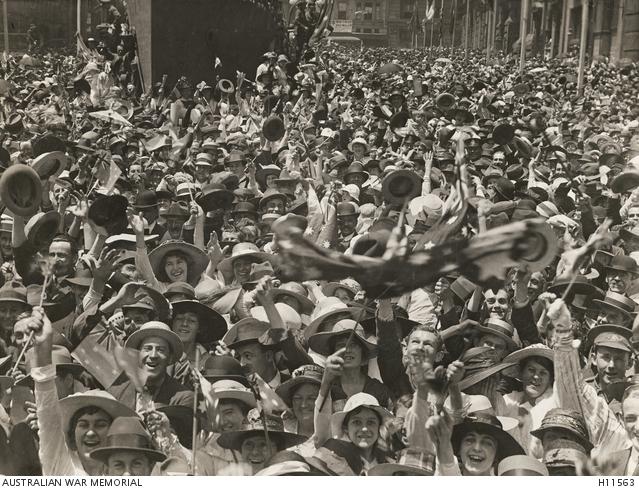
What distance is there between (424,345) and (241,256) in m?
3.27

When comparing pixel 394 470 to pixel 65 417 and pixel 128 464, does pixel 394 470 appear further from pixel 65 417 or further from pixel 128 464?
pixel 65 417

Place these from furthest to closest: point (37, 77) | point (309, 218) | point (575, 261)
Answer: point (37, 77)
point (309, 218)
point (575, 261)

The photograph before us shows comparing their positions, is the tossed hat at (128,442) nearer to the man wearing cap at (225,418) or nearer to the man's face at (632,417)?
the man wearing cap at (225,418)

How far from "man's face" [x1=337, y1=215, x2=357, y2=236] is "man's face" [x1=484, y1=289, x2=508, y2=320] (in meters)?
3.31

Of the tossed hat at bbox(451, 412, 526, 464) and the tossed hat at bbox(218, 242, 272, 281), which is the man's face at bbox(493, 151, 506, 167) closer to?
the tossed hat at bbox(218, 242, 272, 281)

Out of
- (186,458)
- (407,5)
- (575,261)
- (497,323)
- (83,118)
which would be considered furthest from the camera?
(407,5)

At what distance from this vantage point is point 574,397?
635 cm

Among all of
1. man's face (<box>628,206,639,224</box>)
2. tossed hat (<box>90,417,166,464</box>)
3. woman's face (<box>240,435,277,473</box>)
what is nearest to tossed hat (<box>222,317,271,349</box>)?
woman's face (<box>240,435,277,473</box>)

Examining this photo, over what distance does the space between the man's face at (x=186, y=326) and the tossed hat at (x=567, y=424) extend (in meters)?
2.58

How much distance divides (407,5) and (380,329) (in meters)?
128

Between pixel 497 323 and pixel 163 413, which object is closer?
pixel 163 413

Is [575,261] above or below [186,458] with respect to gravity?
above

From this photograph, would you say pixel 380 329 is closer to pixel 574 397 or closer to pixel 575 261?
pixel 574 397

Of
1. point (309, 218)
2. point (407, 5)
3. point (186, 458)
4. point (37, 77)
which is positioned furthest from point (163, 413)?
point (407, 5)
